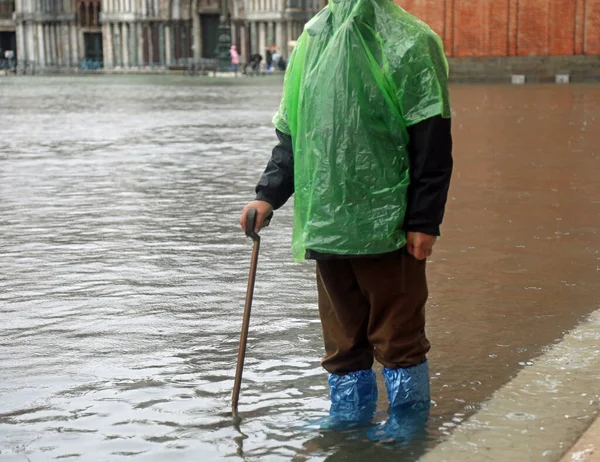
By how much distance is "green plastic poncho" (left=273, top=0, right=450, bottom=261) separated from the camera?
3457mm

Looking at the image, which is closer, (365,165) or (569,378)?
(365,165)

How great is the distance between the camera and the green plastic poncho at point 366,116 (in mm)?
3457

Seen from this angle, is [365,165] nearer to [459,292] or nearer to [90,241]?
[459,292]

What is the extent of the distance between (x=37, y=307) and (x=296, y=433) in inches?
90.7

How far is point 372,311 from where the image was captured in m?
3.57

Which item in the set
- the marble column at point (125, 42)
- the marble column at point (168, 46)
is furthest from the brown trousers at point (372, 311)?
the marble column at point (125, 42)

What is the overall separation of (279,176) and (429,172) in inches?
20.8

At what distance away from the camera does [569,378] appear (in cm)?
407

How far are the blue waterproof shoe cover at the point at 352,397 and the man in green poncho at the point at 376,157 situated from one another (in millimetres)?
175

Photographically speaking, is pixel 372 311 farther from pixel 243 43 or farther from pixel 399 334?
pixel 243 43

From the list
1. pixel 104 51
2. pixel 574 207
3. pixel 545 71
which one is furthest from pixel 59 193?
pixel 104 51

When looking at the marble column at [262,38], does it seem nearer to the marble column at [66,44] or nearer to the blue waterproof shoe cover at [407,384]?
the marble column at [66,44]

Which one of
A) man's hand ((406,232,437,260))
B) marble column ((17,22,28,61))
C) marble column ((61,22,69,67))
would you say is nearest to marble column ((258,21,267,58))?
marble column ((61,22,69,67))

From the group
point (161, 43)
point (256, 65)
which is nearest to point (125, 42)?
point (161, 43)
